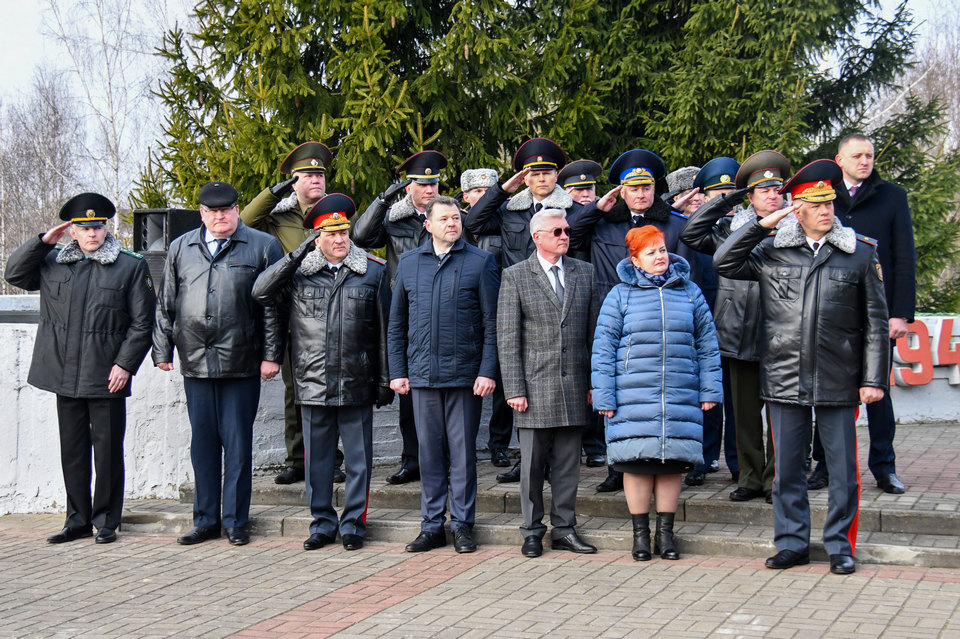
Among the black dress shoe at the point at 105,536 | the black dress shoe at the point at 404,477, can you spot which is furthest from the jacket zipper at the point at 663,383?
the black dress shoe at the point at 105,536

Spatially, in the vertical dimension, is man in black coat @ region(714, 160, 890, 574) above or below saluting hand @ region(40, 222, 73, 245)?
below

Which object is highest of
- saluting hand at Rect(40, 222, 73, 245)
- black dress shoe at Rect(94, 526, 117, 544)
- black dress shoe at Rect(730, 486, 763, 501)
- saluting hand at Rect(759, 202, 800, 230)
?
saluting hand at Rect(40, 222, 73, 245)

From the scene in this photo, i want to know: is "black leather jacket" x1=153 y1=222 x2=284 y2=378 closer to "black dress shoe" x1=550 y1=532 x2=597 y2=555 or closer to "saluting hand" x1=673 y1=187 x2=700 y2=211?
"black dress shoe" x1=550 y1=532 x2=597 y2=555

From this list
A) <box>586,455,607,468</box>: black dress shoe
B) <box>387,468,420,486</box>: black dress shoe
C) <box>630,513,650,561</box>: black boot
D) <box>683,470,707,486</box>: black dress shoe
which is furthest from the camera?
<box>586,455,607,468</box>: black dress shoe

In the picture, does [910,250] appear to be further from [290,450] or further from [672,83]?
[672,83]

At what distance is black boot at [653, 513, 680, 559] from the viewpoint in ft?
20.2

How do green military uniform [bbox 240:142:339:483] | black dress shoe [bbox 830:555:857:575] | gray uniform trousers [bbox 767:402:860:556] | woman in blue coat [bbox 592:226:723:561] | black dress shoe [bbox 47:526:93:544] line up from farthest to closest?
green military uniform [bbox 240:142:339:483]
black dress shoe [bbox 47:526:93:544]
woman in blue coat [bbox 592:226:723:561]
gray uniform trousers [bbox 767:402:860:556]
black dress shoe [bbox 830:555:857:575]

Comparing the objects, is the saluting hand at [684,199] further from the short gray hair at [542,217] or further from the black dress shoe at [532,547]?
the black dress shoe at [532,547]

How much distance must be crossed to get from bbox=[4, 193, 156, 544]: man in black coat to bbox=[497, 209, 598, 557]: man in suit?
2730 mm

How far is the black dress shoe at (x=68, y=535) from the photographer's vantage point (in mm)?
7227

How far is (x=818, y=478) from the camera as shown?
23.3ft

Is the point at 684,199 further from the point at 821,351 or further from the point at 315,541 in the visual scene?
the point at 315,541

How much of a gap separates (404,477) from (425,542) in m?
1.28

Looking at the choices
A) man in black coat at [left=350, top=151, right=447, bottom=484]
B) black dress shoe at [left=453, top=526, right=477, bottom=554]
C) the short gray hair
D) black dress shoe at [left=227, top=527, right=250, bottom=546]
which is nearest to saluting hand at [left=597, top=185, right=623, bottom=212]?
the short gray hair
